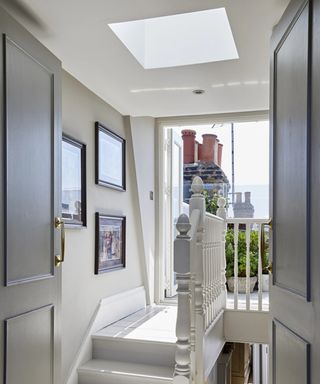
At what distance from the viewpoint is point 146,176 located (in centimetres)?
467

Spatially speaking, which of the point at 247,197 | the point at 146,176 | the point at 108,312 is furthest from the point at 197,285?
Answer: the point at 247,197

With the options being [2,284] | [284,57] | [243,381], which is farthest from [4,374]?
[243,381]

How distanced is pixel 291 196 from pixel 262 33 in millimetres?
1123

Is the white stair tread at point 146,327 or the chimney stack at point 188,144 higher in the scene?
the chimney stack at point 188,144

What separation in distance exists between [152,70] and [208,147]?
2.63 meters

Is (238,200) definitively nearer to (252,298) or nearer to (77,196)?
(252,298)

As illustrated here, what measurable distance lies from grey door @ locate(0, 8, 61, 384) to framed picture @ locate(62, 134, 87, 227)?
70cm

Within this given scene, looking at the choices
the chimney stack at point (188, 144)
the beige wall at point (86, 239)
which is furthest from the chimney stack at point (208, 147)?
the beige wall at point (86, 239)

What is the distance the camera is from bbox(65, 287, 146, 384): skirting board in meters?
3.20

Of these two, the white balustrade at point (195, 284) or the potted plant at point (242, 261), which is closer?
the white balustrade at point (195, 284)

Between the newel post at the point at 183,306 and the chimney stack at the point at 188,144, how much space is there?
3.57 metres

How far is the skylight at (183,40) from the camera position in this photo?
2.77 metres

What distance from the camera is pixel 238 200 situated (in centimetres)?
502

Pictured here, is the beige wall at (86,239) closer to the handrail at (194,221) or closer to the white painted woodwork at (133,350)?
the white painted woodwork at (133,350)
